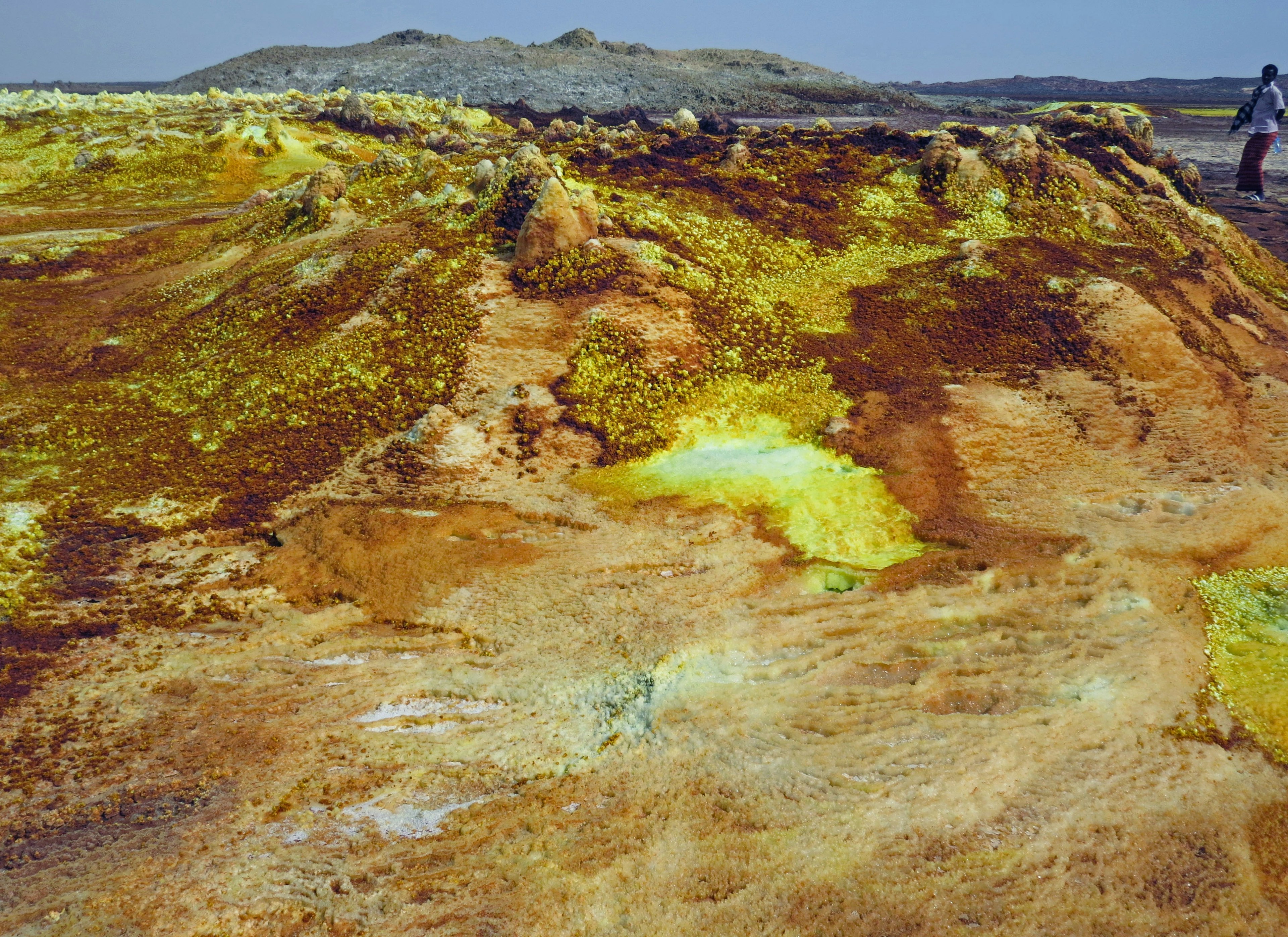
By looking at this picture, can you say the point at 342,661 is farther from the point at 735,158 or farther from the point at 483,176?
the point at 735,158

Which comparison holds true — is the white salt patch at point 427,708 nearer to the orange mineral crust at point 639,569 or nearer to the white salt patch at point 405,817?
the orange mineral crust at point 639,569

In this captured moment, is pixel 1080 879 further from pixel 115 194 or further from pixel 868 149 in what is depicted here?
Result: pixel 115 194

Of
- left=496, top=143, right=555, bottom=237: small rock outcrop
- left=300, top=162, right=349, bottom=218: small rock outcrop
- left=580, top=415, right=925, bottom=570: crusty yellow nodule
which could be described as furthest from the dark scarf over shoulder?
left=300, top=162, right=349, bottom=218: small rock outcrop

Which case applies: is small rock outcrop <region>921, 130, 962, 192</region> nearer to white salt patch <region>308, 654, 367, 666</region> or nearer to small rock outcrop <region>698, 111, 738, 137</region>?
small rock outcrop <region>698, 111, 738, 137</region>

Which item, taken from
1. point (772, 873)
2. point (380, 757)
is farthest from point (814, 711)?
point (380, 757)

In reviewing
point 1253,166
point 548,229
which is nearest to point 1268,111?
point 1253,166

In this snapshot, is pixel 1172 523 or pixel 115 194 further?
pixel 115 194

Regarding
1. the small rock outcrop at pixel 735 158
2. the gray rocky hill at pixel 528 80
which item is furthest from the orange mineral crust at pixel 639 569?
the gray rocky hill at pixel 528 80
